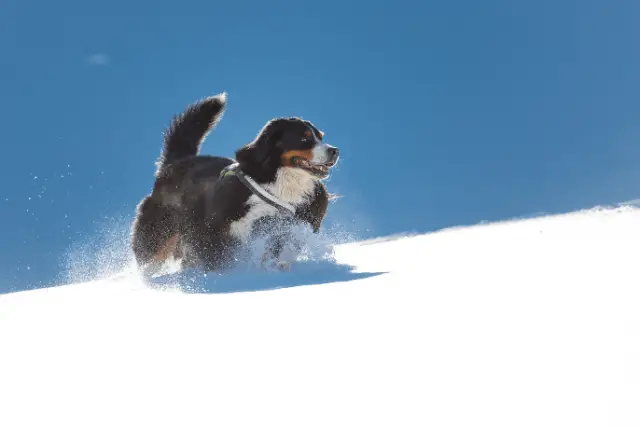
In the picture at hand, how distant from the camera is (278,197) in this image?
18.5 ft

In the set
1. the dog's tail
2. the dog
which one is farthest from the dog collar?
the dog's tail

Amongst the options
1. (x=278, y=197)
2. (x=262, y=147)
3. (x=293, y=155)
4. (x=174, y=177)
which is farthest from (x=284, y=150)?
(x=174, y=177)

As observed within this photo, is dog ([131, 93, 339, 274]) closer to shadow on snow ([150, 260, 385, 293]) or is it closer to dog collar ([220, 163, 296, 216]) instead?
dog collar ([220, 163, 296, 216])

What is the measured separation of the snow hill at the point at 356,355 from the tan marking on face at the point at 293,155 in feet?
6.79

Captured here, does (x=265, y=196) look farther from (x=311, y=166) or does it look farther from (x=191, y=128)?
(x=191, y=128)

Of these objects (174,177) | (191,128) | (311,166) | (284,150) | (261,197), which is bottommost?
(261,197)

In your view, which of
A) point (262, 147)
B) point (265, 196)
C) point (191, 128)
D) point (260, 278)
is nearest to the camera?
point (260, 278)

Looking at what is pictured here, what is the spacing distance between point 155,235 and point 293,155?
2085 millimetres

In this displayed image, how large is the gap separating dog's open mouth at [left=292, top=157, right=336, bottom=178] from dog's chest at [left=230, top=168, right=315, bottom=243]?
0.06m

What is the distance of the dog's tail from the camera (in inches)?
283

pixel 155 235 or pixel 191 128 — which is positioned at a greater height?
pixel 191 128

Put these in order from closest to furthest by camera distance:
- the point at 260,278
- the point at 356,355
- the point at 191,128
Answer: the point at 356,355
the point at 260,278
the point at 191,128

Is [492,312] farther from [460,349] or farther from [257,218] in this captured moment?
[257,218]

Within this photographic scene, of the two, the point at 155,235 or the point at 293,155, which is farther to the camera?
the point at 155,235
